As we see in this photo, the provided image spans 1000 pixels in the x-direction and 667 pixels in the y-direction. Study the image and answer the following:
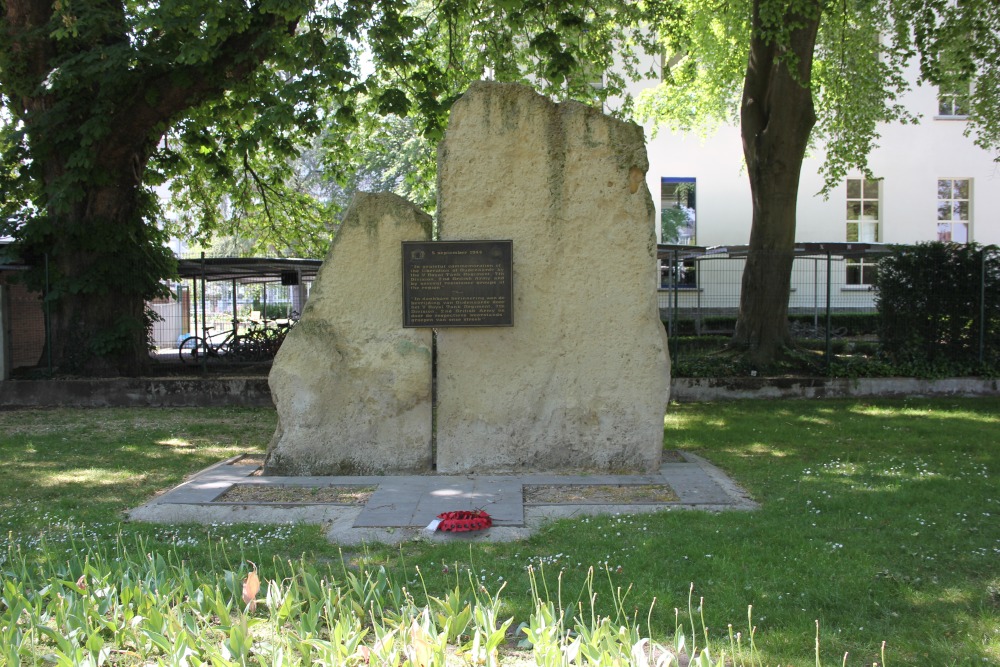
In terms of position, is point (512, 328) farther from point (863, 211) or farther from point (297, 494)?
point (863, 211)

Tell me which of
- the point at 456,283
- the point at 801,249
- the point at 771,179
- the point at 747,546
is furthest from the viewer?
the point at 801,249

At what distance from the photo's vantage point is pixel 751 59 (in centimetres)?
1420

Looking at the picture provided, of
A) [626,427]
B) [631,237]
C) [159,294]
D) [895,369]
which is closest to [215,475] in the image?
[626,427]

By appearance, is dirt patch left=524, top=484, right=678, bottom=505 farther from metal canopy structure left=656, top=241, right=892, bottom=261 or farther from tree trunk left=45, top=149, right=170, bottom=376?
metal canopy structure left=656, top=241, right=892, bottom=261

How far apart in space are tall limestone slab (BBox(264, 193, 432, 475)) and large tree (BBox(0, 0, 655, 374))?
13.4 feet

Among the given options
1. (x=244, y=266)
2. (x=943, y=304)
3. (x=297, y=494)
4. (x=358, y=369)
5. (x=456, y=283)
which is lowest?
(x=297, y=494)

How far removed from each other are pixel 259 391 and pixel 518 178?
7.35 m

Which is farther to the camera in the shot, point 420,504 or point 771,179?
point 771,179

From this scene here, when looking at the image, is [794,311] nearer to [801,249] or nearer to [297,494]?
[801,249]

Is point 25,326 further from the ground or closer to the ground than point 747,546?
further from the ground

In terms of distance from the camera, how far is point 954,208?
25.0 metres

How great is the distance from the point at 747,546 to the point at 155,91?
1122cm

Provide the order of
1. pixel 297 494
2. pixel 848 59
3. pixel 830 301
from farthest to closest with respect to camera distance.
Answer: pixel 848 59
pixel 830 301
pixel 297 494

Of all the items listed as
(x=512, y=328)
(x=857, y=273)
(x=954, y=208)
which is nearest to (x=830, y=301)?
(x=512, y=328)
